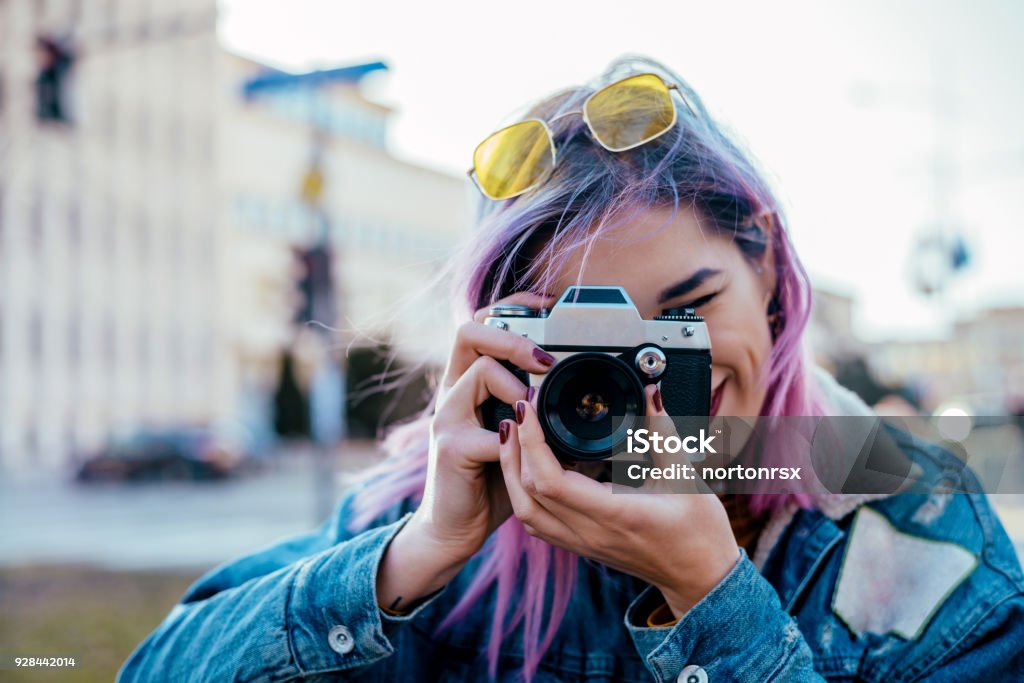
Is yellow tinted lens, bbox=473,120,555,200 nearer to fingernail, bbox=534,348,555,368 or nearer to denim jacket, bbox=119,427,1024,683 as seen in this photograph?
fingernail, bbox=534,348,555,368

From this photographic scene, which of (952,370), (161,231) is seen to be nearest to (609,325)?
(952,370)

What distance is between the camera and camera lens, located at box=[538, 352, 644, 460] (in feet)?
3.96

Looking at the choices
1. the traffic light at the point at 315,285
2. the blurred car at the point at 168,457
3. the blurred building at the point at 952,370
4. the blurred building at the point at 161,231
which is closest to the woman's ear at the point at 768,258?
the traffic light at the point at 315,285

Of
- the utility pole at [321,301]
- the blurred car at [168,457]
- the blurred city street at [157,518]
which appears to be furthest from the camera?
the blurred car at [168,457]

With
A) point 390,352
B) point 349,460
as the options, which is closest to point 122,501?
point 349,460

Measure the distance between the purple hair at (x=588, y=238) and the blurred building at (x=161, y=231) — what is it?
23.4m

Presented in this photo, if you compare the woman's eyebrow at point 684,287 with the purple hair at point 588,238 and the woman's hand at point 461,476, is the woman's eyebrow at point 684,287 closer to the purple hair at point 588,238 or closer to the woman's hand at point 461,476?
the purple hair at point 588,238

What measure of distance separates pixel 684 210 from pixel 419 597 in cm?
73

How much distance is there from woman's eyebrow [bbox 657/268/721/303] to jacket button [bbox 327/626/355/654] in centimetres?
70

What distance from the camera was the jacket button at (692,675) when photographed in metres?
1.14

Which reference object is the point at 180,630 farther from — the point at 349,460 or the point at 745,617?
the point at 349,460

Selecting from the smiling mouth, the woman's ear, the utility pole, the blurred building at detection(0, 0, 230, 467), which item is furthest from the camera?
the blurred building at detection(0, 0, 230, 467)

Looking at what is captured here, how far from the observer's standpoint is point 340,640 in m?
1.34

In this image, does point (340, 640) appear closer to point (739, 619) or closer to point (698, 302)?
point (739, 619)
